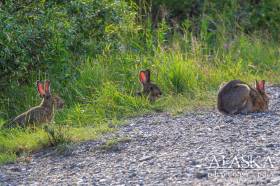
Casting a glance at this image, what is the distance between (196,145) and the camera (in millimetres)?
9891

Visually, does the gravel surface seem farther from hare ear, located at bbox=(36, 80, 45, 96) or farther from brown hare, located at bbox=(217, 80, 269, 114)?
hare ear, located at bbox=(36, 80, 45, 96)

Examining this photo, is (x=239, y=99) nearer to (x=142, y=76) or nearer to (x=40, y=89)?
(x=142, y=76)

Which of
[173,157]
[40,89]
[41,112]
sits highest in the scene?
[40,89]

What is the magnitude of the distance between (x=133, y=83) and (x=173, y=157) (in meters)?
4.00

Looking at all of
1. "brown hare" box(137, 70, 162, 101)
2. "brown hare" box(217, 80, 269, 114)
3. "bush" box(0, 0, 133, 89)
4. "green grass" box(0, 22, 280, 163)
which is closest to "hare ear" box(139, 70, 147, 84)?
"brown hare" box(137, 70, 162, 101)

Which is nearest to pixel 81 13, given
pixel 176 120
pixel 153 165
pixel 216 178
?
pixel 176 120

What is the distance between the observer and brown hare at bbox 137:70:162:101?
41.2 ft

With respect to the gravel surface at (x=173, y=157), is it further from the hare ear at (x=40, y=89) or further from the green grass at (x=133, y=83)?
the hare ear at (x=40, y=89)

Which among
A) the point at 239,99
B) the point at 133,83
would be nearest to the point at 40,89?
the point at 133,83

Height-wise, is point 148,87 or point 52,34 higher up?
point 52,34

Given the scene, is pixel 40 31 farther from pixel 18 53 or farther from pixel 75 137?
pixel 75 137

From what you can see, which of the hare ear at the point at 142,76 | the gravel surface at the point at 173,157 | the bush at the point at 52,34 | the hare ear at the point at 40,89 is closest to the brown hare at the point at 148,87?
the hare ear at the point at 142,76

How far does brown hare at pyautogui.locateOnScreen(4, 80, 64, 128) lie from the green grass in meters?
0.16

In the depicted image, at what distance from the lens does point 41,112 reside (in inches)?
464
